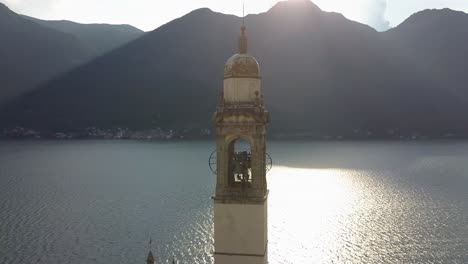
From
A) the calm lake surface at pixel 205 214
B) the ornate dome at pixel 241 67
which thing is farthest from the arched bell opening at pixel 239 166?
the calm lake surface at pixel 205 214

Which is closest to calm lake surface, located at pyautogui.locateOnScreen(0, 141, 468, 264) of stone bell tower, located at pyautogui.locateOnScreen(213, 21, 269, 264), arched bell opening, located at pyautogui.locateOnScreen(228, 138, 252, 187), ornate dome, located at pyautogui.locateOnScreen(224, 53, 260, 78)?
arched bell opening, located at pyautogui.locateOnScreen(228, 138, 252, 187)

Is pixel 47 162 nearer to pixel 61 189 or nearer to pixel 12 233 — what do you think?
pixel 61 189

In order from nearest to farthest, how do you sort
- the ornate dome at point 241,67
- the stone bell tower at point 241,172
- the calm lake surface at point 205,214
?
the stone bell tower at point 241,172, the ornate dome at point 241,67, the calm lake surface at point 205,214

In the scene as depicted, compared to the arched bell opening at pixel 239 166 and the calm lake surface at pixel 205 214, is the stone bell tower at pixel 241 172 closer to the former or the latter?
the arched bell opening at pixel 239 166

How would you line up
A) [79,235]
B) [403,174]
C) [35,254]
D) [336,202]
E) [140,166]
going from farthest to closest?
[140,166]
[403,174]
[336,202]
[79,235]
[35,254]

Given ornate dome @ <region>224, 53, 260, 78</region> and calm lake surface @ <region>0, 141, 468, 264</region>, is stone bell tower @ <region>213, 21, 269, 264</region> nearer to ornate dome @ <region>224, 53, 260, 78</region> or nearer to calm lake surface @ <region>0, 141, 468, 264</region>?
ornate dome @ <region>224, 53, 260, 78</region>

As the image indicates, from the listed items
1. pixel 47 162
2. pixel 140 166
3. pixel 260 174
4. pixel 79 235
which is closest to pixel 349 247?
pixel 79 235

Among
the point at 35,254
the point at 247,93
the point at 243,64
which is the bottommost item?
the point at 35,254
